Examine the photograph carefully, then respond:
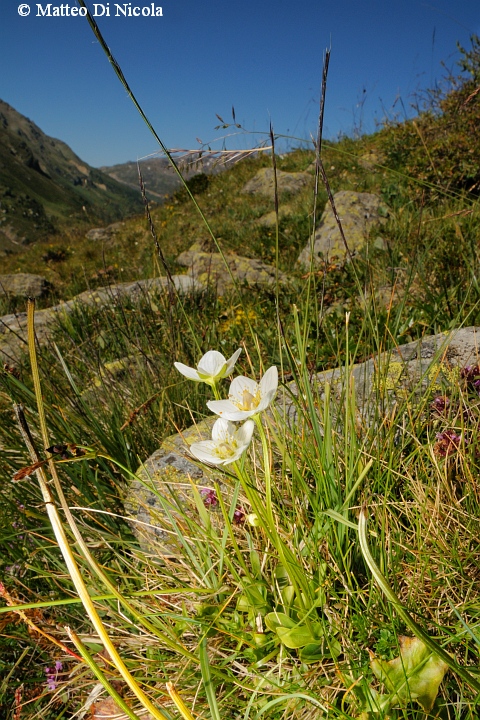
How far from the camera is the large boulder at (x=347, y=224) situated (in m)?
5.32

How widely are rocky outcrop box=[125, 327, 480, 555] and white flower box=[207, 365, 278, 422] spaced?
581 millimetres

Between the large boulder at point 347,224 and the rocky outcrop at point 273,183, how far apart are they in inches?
112

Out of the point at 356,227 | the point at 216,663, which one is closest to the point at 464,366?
the point at 216,663

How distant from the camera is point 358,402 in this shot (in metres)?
2.02

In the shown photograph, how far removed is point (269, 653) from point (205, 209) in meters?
10.3

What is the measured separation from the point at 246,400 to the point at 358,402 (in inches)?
43.8

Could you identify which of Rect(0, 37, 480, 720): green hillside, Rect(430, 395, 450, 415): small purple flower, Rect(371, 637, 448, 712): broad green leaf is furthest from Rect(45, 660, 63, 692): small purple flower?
Rect(430, 395, 450, 415): small purple flower

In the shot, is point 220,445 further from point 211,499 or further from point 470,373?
point 470,373

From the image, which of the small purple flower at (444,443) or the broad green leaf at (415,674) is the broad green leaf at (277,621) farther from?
the small purple flower at (444,443)

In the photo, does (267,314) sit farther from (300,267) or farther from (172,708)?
(172,708)

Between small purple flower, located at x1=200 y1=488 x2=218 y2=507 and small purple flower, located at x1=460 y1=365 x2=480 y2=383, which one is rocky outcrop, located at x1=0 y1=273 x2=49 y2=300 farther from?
small purple flower, located at x1=460 y1=365 x2=480 y2=383

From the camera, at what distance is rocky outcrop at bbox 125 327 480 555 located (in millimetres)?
1801

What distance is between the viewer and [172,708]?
4.42 ft

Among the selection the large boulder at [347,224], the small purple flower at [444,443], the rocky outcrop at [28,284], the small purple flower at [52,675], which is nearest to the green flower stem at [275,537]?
the small purple flower at [444,443]
